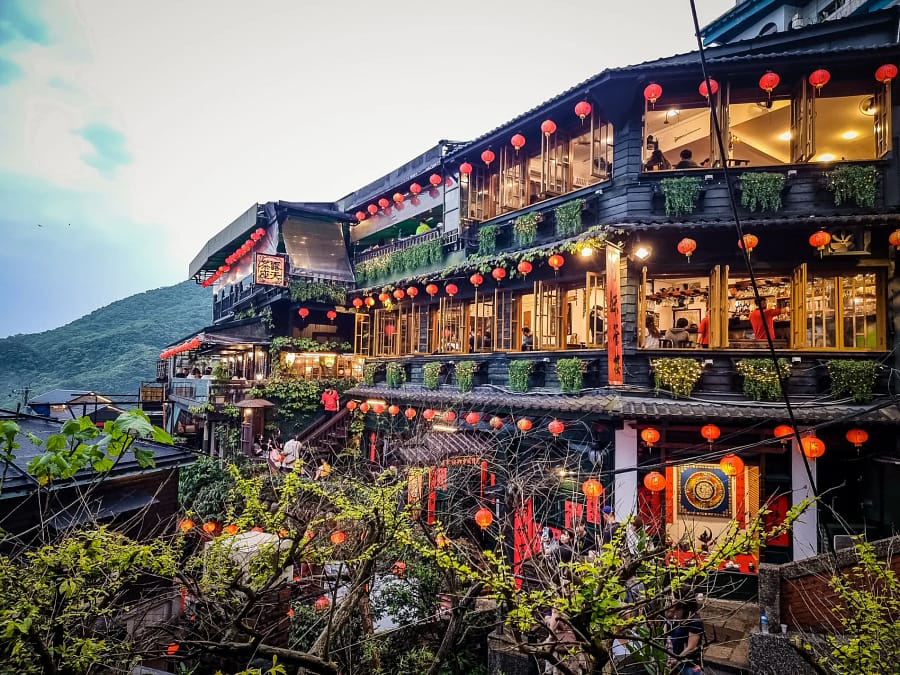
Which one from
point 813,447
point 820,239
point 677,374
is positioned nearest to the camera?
point 813,447

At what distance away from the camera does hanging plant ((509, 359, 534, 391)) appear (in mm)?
13547

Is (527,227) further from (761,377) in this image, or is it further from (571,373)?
(761,377)

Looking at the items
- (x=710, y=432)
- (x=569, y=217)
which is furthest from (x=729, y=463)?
(x=569, y=217)

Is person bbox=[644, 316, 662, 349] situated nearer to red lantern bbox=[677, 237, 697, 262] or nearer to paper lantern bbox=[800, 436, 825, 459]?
red lantern bbox=[677, 237, 697, 262]

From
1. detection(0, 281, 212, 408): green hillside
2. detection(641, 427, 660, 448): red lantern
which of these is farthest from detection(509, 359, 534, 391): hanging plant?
detection(0, 281, 212, 408): green hillside

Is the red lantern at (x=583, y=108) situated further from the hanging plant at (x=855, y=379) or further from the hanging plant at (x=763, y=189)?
the hanging plant at (x=855, y=379)

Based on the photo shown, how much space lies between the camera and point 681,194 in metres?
11.3

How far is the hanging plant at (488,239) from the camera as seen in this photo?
1532 cm

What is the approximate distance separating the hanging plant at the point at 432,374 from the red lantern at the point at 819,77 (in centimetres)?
1211

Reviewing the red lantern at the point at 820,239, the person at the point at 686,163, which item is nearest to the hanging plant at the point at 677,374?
the red lantern at the point at 820,239

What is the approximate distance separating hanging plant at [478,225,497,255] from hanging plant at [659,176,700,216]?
5.27 meters

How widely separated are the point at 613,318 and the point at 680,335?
83.8 inches

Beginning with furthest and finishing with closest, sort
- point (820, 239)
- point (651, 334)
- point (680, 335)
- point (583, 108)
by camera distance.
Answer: point (651, 334)
point (680, 335)
point (583, 108)
point (820, 239)

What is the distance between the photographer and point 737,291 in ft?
41.0
